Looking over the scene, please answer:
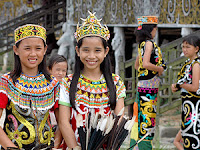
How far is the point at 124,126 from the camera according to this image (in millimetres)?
2605

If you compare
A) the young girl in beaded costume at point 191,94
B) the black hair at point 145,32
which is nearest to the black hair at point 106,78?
the young girl in beaded costume at point 191,94

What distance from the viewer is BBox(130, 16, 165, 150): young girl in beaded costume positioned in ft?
16.6

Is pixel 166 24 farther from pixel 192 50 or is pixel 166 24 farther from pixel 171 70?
pixel 192 50

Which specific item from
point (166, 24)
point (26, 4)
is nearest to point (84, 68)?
point (166, 24)

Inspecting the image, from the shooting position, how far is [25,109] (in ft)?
9.18

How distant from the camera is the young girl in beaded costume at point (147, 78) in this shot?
200 inches

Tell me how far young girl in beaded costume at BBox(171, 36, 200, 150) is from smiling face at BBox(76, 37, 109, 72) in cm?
193

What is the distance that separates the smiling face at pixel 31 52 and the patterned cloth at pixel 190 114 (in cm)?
229

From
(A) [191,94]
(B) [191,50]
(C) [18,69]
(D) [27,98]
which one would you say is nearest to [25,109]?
(D) [27,98]

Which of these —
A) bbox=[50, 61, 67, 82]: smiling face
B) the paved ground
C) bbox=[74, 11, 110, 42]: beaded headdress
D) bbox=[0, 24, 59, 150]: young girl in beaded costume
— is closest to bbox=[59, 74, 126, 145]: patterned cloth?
bbox=[0, 24, 59, 150]: young girl in beaded costume

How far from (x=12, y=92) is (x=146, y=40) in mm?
2776

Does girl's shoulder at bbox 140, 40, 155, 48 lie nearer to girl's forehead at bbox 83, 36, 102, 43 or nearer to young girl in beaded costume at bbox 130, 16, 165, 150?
young girl in beaded costume at bbox 130, 16, 165, 150

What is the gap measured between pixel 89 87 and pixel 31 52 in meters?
0.50

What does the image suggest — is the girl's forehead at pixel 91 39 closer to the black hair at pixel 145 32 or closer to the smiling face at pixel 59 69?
the smiling face at pixel 59 69
